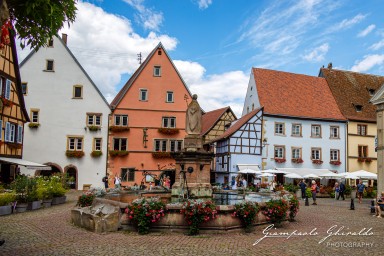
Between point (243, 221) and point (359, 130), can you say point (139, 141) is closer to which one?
point (359, 130)

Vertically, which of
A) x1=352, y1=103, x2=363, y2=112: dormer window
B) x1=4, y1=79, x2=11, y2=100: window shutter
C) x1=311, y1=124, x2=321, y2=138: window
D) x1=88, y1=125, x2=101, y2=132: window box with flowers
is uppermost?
x1=352, y1=103, x2=363, y2=112: dormer window

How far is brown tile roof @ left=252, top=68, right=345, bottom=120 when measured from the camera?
3962 centimetres

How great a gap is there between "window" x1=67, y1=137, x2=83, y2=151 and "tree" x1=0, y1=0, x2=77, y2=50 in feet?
93.4

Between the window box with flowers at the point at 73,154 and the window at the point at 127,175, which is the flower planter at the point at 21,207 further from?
the window at the point at 127,175

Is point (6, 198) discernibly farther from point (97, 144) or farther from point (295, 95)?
point (295, 95)

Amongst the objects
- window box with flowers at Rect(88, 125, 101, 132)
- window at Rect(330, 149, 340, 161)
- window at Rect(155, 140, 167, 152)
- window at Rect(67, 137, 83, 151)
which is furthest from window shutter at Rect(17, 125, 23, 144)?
window at Rect(330, 149, 340, 161)

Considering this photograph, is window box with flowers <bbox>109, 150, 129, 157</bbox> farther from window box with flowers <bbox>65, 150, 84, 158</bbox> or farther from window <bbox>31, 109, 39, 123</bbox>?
window <bbox>31, 109, 39, 123</bbox>

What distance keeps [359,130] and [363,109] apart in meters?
2.31

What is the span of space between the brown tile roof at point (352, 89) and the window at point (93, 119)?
2416cm

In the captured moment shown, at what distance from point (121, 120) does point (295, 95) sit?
58.9 feet

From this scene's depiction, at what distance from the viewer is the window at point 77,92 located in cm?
3584

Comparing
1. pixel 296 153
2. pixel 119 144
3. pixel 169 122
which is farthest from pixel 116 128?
pixel 296 153

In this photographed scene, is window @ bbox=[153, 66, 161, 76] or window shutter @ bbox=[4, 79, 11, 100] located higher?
window @ bbox=[153, 66, 161, 76]

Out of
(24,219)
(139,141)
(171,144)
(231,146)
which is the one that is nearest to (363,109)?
(231,146)
